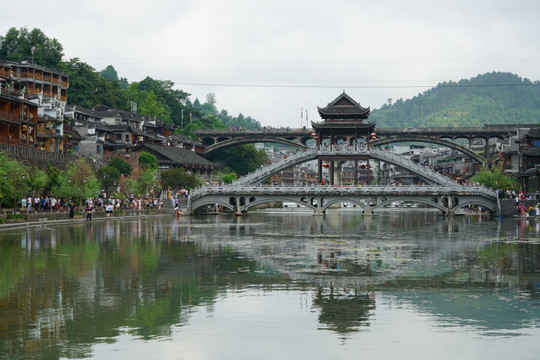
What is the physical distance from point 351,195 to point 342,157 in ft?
46.8

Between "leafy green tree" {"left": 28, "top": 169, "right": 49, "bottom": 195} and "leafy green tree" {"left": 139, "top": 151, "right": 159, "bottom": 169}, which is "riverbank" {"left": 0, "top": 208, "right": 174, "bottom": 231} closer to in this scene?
"leafy green tree" {"left": 28, "top": 169, "right": 49, "bottom": 195}

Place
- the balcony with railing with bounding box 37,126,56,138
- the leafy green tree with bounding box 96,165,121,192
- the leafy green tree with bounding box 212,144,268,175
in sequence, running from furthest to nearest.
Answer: the leafy green tree with bounding box 212,144,268,175 → the leafy green tree with bounding box 96,165,121,192 → the balcony with railing with bounding box 37,126,56,138

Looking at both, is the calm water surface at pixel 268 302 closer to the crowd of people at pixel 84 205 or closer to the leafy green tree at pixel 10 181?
the leafy green tree at pixel 10 181

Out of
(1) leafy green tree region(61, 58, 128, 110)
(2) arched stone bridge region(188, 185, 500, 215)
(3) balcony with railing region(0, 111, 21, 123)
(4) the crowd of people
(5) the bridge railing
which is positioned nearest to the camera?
(4) the crowd of people

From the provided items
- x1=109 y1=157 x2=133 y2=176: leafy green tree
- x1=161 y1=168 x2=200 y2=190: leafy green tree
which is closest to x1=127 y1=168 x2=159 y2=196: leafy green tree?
x1=109 y1=157 x2=133 y2=176: leafy green tree

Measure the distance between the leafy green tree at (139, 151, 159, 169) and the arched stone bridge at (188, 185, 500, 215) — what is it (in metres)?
19.2

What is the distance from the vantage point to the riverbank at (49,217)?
55625 millimetres

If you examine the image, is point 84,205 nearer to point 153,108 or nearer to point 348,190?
point 348,190

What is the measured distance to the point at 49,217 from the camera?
2494 inches

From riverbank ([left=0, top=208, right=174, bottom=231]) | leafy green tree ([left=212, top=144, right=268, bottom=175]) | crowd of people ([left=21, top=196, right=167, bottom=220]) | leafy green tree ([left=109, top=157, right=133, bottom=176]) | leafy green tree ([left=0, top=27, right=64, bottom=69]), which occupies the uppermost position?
leafy green tree ([left=0, top=27, right=64, bottom=69])

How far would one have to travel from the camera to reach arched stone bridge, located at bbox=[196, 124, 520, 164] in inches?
6029

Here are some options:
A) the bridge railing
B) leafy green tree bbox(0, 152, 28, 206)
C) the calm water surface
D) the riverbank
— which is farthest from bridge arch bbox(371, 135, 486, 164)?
the calm water surface

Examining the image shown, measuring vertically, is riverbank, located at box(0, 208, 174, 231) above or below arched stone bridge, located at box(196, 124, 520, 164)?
below

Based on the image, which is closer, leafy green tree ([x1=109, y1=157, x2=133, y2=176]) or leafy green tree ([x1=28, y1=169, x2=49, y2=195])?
leafy green tree ([x1=28, y1=169, x2=49, y2=195])
